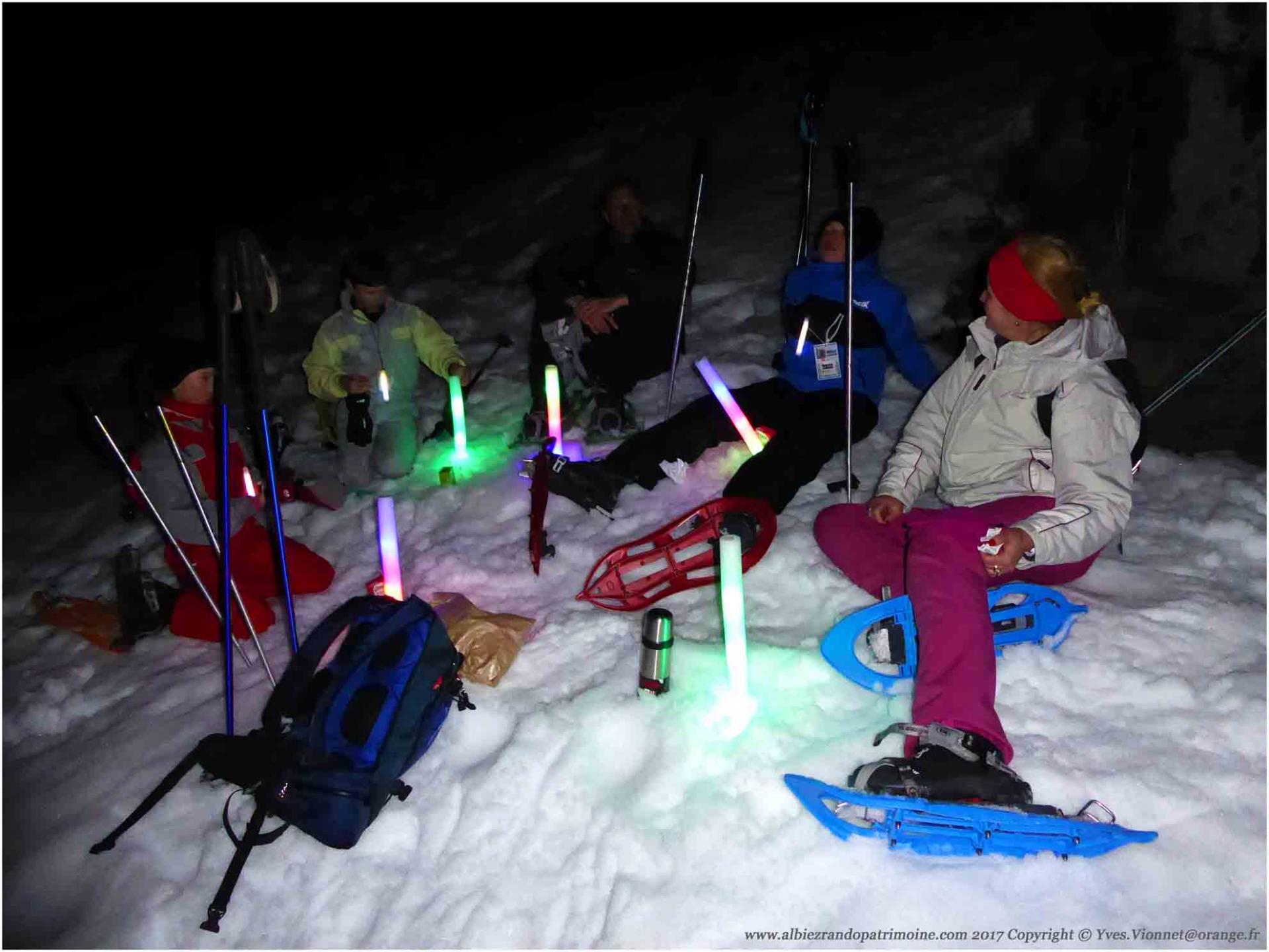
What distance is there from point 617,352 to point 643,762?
134 inches

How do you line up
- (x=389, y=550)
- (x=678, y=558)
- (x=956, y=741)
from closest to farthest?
(x=956, y=741)
(x=389, y=550)
(x=678, y=558)

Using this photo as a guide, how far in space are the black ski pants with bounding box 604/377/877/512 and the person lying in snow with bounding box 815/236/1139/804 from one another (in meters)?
0.73

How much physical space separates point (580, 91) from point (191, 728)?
16.7 m

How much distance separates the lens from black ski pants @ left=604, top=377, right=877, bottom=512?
15.4ft

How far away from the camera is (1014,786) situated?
109 inches

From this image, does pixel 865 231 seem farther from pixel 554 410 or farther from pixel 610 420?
pixel 554 410

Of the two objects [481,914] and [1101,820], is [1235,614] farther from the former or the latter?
[481,914]

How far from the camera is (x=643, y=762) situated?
328 cm

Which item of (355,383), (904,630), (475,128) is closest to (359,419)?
(355,383)

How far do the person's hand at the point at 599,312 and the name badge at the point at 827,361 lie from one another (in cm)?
145

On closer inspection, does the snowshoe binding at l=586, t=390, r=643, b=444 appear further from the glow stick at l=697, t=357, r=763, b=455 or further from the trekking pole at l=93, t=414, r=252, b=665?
the trekking pole at l=93, t=414, r=252, b=665

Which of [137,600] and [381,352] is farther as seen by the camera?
[381,352]

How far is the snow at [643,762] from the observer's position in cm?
278

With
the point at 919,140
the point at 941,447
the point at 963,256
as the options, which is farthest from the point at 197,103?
the point at 941,447
